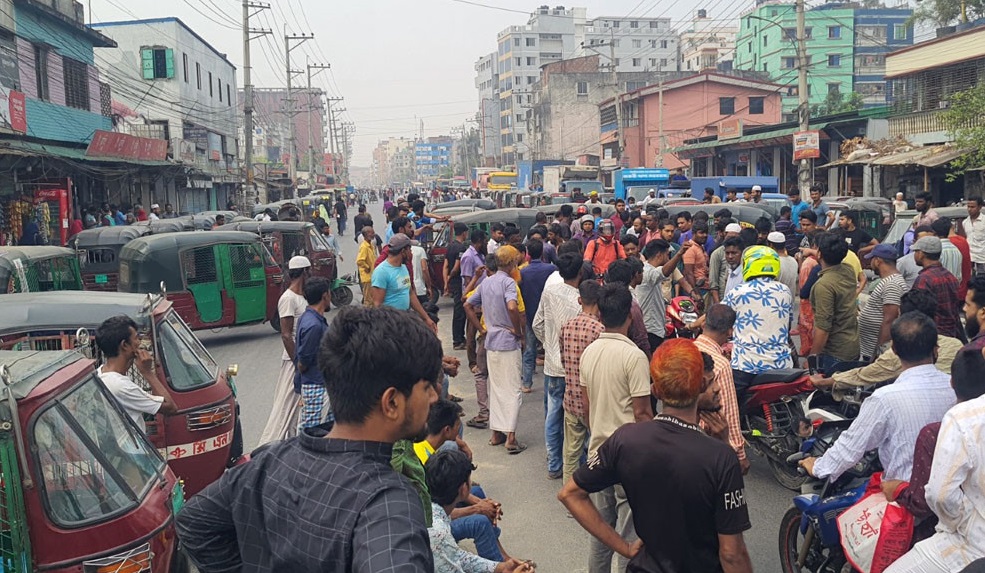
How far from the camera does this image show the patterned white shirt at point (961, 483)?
10.4ft

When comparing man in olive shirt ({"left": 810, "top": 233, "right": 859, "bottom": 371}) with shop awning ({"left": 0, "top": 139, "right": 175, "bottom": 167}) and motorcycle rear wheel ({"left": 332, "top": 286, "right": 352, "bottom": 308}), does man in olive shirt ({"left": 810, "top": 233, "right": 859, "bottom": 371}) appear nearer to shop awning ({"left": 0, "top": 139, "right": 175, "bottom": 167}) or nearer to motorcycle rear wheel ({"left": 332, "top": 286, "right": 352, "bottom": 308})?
motorcycle rear wheel ({"left": 332, "top": 286, "right": 352, "bottom": 308})

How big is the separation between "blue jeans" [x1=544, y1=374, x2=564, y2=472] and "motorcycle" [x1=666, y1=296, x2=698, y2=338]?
2337 mm

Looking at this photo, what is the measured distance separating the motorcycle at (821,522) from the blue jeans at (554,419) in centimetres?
214

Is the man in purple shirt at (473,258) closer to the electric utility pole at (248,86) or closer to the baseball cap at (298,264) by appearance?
the baseball cap at (298,264)

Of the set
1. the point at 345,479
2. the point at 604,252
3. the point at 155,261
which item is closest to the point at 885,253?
the point at 604,252

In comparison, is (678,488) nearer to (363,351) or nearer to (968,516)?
(968,516)

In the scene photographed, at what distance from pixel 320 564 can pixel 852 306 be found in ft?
20.3

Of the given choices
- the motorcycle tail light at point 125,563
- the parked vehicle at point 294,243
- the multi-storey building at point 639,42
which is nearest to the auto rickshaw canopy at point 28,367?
the motorcycle tail light at point 125,563

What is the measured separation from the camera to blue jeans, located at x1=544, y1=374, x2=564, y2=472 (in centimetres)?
678

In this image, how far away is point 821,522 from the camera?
4.40 meters

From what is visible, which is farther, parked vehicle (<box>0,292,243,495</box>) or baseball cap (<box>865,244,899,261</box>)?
baseball cap (<box>865,244,899,261</box>)

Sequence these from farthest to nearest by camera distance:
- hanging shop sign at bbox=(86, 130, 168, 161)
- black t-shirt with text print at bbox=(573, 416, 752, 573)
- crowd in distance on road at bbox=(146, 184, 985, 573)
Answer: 1. hanging shop sign at bbox=(86, 130, 168, 161)
2. black t-shirt with text print at bbox=(573, 416, 752, 573)
3. crowd in distance on road at bbox=(146, 184, 985, 573)

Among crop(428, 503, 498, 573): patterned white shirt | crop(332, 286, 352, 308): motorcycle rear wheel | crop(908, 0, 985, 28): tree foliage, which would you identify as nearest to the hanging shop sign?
crop(332, 286, 352, 308): motorcycle rear wheel

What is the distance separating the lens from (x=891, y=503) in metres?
3.86
